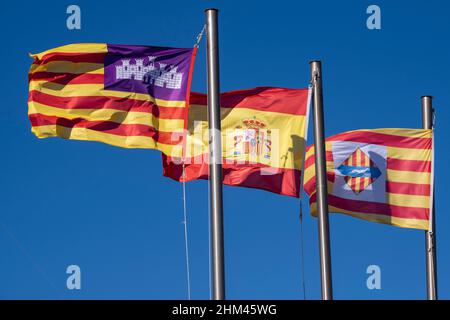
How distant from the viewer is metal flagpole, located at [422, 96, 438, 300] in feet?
79.4

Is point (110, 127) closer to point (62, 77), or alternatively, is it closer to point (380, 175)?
point (62, 77)

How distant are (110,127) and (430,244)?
25.1 ft

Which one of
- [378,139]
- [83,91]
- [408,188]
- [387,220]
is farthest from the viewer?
[378,139]

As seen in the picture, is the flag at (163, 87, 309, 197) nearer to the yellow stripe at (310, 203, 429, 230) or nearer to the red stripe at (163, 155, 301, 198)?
the red stripe at (163, 155, 301, 198)

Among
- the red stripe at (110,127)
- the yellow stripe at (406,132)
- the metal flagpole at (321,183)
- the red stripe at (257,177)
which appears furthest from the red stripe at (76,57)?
the yellow stripe at (406,132)

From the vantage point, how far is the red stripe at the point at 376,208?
2520 centimetres

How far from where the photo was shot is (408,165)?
2603 centimetres

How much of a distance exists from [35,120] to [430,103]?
355 inches

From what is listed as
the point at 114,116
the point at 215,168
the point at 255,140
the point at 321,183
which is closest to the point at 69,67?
the point at 114,116

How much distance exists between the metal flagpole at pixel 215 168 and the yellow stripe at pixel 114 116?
2.44m

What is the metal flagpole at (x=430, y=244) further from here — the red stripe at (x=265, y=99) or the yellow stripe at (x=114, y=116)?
the yellow stripe at (x=114, y=116)
